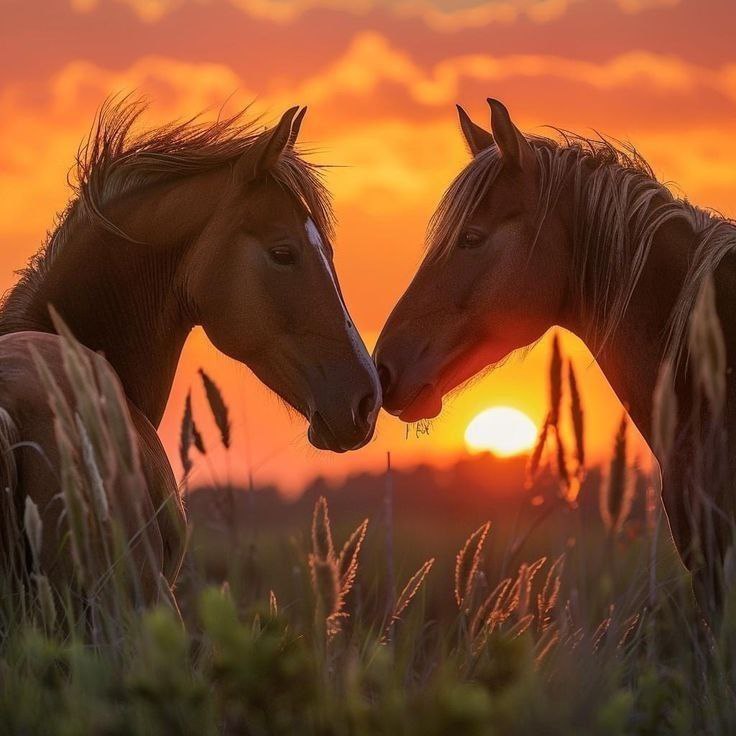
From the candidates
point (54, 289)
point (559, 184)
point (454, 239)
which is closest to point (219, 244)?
point (54, 289)

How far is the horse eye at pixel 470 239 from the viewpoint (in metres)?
5.16

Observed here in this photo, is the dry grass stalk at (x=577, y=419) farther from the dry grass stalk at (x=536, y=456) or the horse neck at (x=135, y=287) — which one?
the horse neck at (x=135, y=287)

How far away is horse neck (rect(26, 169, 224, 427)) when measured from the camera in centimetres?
469

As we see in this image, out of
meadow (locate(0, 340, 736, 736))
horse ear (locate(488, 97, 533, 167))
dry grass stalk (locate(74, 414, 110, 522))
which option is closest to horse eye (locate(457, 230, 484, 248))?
horse ear (locate(488, 97, 533, 167))

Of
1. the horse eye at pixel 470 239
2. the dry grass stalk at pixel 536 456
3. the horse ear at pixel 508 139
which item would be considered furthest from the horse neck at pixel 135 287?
the dry grass stalk at pixel 536 456

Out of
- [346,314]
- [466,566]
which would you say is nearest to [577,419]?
[466,566]

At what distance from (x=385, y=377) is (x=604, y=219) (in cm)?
126

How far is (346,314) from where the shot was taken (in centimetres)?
495

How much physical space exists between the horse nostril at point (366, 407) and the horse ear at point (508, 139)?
4.32 feet

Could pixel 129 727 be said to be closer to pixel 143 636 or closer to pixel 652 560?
pixel 143 636

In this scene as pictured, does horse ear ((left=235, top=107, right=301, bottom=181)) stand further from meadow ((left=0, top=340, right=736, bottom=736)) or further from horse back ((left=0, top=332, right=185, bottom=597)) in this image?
horse back ((left=0, top=332, right=185, bottom=597))

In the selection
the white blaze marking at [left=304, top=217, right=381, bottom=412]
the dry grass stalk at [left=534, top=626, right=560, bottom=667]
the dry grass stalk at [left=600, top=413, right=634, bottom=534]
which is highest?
the white blaze marking at [left=304, top=217, right=381, bottom=412]

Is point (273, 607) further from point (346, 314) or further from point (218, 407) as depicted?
point (346, 314)

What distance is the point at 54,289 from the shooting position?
4684 mm
